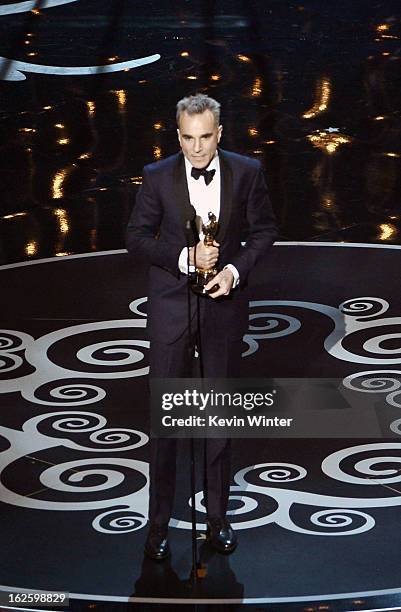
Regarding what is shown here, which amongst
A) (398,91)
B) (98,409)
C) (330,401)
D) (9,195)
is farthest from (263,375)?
(398,91)

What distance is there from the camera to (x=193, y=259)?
15.3 ft

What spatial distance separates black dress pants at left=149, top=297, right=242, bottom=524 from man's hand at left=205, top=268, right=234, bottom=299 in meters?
0.14

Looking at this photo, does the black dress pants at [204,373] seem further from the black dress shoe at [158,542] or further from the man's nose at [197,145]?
the man's nose at [197,145]

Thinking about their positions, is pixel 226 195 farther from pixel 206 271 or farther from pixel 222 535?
pixel 222 535

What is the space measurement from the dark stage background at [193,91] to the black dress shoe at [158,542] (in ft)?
13.3

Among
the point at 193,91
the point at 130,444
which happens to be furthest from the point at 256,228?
the point at 193,91

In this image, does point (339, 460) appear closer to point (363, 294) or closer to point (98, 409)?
point (98, 409)

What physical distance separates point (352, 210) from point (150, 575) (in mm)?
5116

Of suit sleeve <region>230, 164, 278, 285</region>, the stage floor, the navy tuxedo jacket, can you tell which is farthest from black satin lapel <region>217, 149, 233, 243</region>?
the stage floor

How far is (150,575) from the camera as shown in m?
5.12

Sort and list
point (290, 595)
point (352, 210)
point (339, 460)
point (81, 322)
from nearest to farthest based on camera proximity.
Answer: point (290, 595) < point (339, 460) < point (81, 322) < point (352, 210)

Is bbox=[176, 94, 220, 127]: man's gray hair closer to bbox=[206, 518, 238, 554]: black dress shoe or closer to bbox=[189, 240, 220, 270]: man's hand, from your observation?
bbox=[189, 240, 220, 270]: man's hand

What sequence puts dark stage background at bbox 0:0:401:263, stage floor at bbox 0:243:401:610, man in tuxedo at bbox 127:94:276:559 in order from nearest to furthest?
1. man in tuxedo at bbox 127:94:276:559
2. stage floor at bbox 0:243:401:610
3. dark stage background at bbox 0:0:401:263

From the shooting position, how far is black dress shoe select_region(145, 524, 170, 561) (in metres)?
5.18
